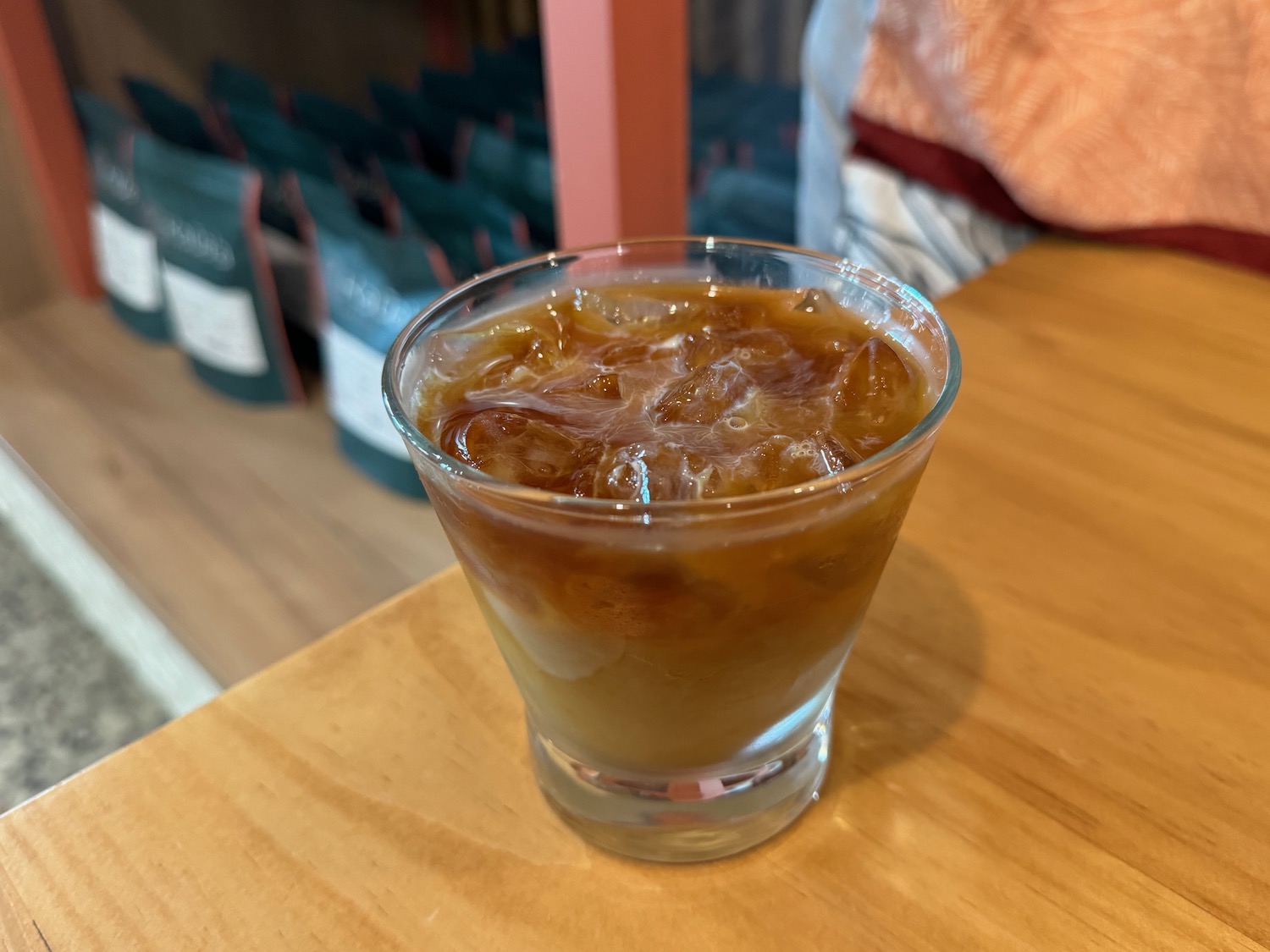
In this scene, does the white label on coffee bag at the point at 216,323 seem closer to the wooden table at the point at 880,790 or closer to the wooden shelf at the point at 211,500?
the wooden shelf at the point at 211,500

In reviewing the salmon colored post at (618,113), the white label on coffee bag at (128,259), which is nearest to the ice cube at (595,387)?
the salmon colored post at (618,113)

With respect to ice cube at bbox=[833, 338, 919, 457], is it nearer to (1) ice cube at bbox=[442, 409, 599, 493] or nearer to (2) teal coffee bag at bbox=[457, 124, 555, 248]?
(1) ice cube at bbox=[442, 409, 599, 493]

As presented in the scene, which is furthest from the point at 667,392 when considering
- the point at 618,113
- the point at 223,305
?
the point at 223,305

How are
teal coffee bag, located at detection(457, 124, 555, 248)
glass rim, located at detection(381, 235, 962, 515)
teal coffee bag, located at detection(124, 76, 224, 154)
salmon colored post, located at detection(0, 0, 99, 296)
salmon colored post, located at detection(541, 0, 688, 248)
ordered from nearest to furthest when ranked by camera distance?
glass rim, located at detection(381, 235, 962, 515) → salmon colored post, located at detection(541, 0, 688, 248) → teal coffee bag, located at detection(457, 124, 555, 248) → salmon colored post, located at detection(0, 0, 99, 296) → teal coffee bag, located at detection(124, 76, 224, 154)

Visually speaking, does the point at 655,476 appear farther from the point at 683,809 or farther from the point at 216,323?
the point at 216,323

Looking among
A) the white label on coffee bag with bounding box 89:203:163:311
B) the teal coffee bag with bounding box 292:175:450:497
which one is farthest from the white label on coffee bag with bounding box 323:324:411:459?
the white label on coffee bag with bounding box 89:203:163:311

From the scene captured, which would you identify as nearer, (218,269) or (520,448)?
(520,448)

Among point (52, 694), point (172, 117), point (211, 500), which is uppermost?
point (172, 117)
